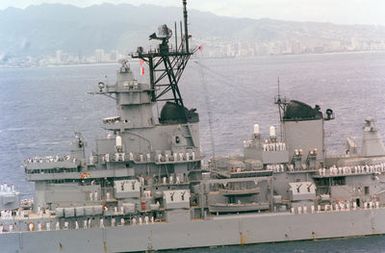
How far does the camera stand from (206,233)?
107 feet

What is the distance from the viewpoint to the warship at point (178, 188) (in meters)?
32.2

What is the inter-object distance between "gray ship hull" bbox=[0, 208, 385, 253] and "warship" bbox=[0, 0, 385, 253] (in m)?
0.04

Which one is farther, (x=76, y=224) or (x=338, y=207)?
(x=338, y=207)

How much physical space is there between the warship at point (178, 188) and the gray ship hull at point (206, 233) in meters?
0.04

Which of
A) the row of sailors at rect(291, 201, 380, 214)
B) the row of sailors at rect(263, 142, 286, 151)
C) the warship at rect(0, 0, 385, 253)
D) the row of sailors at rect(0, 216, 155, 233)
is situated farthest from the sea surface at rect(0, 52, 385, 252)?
the row of sailors at rect(263, 142, 286, 151)

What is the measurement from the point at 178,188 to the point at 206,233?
2355 millimetres

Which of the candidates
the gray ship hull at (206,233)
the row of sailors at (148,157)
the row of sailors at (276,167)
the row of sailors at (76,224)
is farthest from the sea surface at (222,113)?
the row of sailors at (148,157)

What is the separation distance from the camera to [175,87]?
34062mm

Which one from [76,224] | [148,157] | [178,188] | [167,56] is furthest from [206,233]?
[167,56]

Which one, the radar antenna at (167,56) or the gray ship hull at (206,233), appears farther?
the radar antenna at (167,56)

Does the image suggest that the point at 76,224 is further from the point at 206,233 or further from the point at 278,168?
the point at 278,168

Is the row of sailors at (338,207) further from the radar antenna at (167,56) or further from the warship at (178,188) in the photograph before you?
the radar antenna at (167,56)

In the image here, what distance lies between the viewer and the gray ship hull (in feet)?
104

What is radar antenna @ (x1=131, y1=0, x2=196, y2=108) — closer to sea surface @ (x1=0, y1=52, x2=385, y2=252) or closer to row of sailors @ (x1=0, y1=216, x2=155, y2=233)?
sea surface @ (x1=0, y1=52, x2=385, y2=252)
